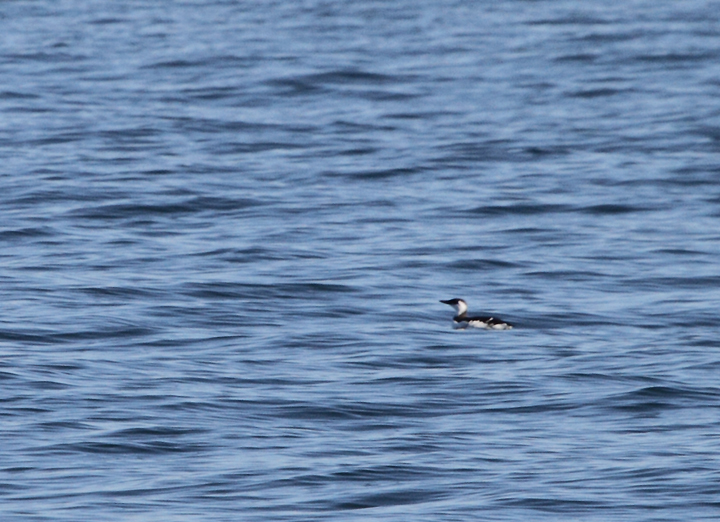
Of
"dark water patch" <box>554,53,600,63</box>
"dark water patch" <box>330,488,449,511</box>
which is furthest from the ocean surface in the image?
"dark water patch" <box>554,53,600,63</box>

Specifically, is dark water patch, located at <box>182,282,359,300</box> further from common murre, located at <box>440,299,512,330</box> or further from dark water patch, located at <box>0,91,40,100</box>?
dark water patch, located at <box>0,91,40,100</box>

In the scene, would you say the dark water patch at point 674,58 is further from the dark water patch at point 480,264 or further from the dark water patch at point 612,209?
the dark water patch at point 480,264

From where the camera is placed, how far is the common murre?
15328 mm

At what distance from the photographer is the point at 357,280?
58.4ft

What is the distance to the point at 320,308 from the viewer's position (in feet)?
54.1

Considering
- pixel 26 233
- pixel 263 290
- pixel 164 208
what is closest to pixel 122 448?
pixel 263 290

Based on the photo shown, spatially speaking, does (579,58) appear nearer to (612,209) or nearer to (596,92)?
(596,92)

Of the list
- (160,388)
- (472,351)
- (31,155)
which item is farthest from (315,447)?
(31,155)

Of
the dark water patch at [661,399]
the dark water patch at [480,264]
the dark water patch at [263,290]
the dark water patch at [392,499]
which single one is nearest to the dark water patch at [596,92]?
the dark water patch at [480,264]

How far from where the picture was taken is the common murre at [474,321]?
15328mm

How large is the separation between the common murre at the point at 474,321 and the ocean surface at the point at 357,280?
101 millimetres

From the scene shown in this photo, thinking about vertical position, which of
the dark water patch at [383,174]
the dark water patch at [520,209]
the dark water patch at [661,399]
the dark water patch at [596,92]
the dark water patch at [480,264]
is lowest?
the dark water patch at [596,92]

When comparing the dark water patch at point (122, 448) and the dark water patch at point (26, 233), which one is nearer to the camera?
the dark water patch at point (122, 448)

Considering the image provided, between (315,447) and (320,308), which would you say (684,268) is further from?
(315,447)
